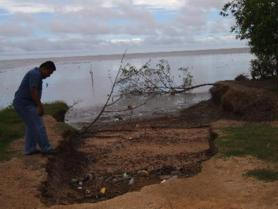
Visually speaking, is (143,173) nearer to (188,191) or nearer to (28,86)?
(188,191)

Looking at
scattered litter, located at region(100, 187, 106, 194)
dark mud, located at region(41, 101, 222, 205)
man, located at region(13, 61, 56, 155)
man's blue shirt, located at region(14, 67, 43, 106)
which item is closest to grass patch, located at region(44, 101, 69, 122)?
dark mud, located at region(41, 101, 222, 205)

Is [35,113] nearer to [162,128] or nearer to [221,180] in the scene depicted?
[221,180]

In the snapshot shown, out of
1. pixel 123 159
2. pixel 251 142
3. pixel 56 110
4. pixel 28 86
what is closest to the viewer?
pixel 28 86

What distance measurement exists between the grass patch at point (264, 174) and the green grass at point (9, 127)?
441cm

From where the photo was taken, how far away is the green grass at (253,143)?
9.20 meters

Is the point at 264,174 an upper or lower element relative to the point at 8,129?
lower

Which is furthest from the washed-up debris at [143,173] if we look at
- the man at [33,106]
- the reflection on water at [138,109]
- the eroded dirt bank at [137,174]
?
the reflection on water at [138,109]

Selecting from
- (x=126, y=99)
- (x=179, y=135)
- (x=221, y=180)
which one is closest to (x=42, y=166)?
(x=221, y=180)

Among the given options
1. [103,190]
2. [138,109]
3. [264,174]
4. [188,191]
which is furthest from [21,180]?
[138,109]

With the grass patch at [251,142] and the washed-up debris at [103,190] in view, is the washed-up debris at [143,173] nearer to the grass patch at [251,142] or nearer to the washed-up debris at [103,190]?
the washed-up debris at [103,190]

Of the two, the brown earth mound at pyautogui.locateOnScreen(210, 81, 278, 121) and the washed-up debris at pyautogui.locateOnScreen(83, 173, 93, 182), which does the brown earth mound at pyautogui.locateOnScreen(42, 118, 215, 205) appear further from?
the brown earth mound at pyautogui.locateOnScreen(210, 81, 278, 121)

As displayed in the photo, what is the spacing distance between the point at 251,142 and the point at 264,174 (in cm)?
226

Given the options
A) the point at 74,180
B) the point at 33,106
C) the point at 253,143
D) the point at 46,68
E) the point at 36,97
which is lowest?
the point at 74,180

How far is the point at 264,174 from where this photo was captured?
27.2 feet
